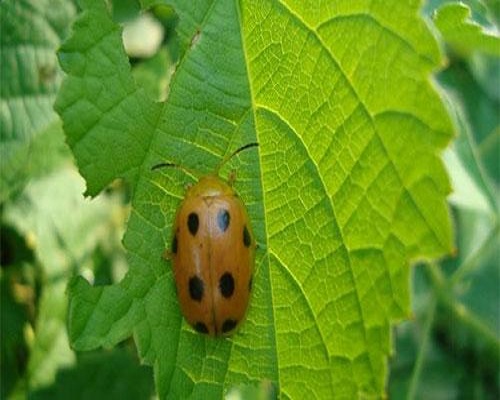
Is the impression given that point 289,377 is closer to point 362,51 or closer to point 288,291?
point 288,291

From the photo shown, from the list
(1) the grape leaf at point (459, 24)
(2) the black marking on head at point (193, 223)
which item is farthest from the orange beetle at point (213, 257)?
(1) the grape leaf at point (459, 24)

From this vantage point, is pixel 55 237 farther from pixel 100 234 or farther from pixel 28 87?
pixel 28 87

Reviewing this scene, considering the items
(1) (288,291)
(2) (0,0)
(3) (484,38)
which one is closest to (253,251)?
(1) (288,291)

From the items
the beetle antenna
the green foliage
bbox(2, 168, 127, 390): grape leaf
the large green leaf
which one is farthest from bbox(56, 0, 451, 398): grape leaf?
the green foliage

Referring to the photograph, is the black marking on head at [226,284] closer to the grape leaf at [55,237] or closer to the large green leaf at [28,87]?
the large green leaf at [28,87]

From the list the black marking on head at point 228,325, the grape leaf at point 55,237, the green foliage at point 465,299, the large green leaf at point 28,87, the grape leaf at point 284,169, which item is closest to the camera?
the grape leaf at point 284,169

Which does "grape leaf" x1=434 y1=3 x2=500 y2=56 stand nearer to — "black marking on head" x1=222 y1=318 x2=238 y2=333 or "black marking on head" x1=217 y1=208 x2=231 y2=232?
"black marking on head" x1=217 y1=208 x2=231 y2=232

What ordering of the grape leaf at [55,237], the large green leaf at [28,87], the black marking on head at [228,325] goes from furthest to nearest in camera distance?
the grape leaf at [55,237] → the large green leaf at [28,87] → the black marking on head at [228,325]

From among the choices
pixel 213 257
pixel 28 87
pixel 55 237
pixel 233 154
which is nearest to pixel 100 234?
pixel 55 237
